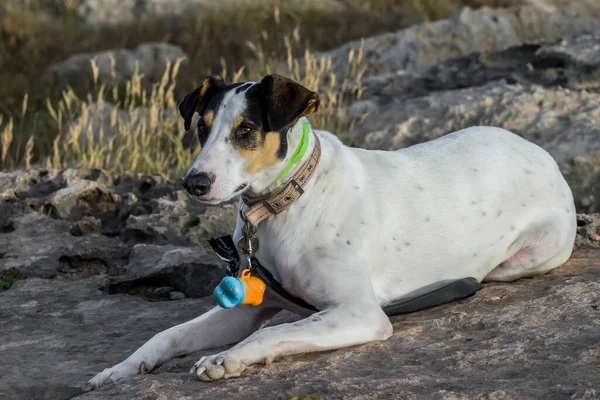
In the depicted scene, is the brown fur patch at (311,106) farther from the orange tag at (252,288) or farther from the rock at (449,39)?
the rock at (449,39)

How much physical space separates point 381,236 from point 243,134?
0.93 metres

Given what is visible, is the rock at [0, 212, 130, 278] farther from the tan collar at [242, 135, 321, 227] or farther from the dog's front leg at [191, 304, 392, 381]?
the dog's front leg at [191, 304, 392, 381]

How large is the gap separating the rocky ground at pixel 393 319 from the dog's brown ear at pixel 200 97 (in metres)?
1.17

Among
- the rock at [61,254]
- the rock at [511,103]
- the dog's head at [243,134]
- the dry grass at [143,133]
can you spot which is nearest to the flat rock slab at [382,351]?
the rock at [61,254]

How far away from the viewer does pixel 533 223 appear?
545 cm

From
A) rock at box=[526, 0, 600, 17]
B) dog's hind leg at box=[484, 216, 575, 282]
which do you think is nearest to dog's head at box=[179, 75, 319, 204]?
dog's hind leg at box=[484, 216, 575, 282]

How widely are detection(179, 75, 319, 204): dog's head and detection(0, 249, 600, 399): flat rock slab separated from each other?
88 centimetres

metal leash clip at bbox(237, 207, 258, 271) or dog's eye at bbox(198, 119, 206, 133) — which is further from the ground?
dog's eye at bbox(198, 119, 206, 133)

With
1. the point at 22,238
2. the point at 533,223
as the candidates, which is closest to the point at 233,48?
the point at 22,238

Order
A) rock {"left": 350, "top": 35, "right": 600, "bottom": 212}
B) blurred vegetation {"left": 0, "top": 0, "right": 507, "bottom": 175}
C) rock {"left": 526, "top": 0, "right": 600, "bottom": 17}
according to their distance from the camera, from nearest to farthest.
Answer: rock {"left": 350, "top": 35, "right": 600, "bottom": 212}, blurred vegetation {"left": 0, "top": 0, "right": 507, "bottom": 175}, rock {"left": 526, "top": 0, "right": 600, "bottom": 17}

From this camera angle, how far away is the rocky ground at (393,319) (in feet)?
12.5

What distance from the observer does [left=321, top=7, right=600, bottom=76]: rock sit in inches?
472

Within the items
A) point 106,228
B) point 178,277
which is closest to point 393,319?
point 178,277

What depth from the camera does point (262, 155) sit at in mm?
4562
